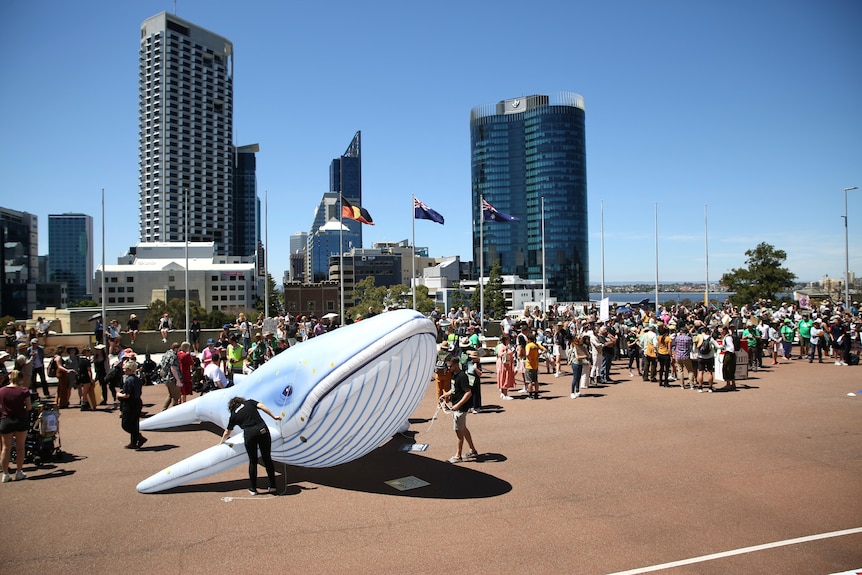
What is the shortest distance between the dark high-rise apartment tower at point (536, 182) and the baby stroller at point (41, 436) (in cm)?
13077

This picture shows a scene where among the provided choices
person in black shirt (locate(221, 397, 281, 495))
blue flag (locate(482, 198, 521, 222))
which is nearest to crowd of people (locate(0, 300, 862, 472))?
person in black shirt (locate(221, 397, 281, 495))

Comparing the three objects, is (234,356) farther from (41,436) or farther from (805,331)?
(805,331)

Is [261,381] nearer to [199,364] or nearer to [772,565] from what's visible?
[772,565]

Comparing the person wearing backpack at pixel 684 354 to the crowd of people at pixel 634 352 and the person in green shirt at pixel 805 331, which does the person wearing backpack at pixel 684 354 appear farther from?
the person in green shirt at pixel 805 331

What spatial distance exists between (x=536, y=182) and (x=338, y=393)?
13837 centimetres

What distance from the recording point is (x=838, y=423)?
10.9m

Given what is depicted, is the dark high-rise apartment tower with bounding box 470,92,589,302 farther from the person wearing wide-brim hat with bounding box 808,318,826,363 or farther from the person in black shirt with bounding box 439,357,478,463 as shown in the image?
the person in black shirt with bounding box 439,357,478,463

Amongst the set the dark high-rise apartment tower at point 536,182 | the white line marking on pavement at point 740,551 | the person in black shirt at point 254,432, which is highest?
the dark high-rise apartment tower at point 536,182

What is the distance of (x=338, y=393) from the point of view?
6.80 metres

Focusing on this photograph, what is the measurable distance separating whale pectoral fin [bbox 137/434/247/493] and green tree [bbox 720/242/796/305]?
3857cm

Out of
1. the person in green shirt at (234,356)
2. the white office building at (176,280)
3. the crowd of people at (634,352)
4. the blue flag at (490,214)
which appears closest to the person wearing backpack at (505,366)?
the crowd of people at (634,352)

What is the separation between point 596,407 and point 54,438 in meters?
9.68

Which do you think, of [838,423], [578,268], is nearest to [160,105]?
[578,268]

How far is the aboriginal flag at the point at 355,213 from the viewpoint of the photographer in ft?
80.9
